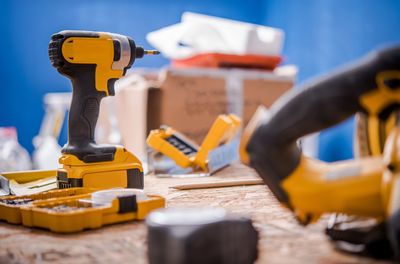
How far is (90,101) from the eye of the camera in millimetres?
1011

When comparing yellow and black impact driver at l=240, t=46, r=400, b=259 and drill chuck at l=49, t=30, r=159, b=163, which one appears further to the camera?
drill chuck at l=49, t=30, r=159, b=163

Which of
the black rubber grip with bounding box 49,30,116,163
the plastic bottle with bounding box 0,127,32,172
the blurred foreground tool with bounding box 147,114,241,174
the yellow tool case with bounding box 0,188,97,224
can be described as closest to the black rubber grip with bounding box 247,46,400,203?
the yellow tool case with bounding box 0,188,97,224

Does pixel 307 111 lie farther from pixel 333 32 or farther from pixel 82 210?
pixel 333 32

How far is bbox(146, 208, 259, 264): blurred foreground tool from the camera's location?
17.4 inches

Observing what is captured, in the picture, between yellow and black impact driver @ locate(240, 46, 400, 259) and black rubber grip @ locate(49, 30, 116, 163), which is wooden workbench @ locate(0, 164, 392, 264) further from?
black rubber grip @ locate(49, 30, 116, 163)

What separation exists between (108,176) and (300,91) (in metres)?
0.54

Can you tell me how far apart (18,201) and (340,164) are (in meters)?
0.50

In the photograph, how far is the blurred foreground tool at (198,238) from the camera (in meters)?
0.44

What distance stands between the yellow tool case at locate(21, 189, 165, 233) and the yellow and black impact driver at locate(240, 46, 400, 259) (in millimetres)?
218

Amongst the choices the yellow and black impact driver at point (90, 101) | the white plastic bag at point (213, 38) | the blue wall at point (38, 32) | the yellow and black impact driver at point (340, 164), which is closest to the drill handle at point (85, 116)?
the yellow and black impact driver at point (90, 101)

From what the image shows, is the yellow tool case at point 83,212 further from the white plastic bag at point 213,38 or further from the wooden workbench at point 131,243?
the white plastic bag at point 213,38

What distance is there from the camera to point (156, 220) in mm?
469

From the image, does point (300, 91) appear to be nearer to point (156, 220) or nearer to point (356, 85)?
point (356, 85)

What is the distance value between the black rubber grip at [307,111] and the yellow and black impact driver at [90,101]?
470mm
